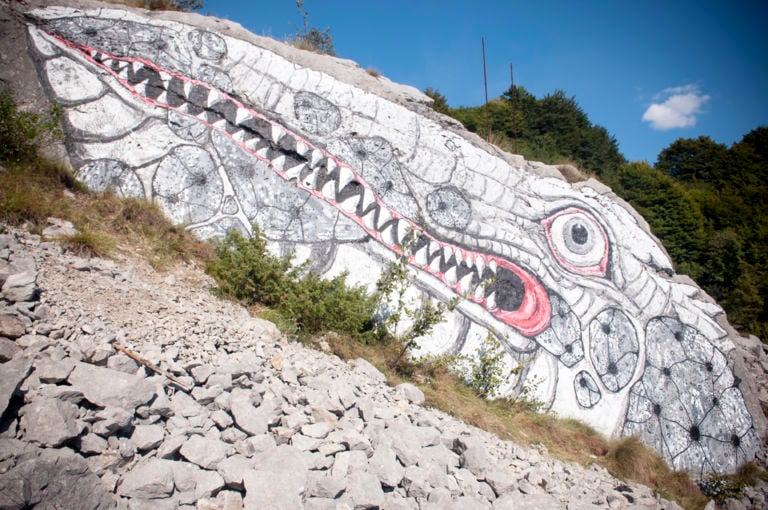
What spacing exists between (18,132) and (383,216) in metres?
4.01

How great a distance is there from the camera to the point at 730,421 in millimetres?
6199

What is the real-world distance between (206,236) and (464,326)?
3.44m

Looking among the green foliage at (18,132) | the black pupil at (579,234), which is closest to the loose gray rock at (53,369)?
the green foliage at (18,132)

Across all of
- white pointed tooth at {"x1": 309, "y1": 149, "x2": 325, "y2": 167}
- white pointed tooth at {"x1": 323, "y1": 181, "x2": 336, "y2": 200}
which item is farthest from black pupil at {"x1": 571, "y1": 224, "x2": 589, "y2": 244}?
white pointed tooth at {"x1": 309, "y1": 149, "x2": 325, "y2": 167}

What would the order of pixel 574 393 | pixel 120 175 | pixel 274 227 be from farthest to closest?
pixel 574 393
pixel 274 227
pixel 120 175

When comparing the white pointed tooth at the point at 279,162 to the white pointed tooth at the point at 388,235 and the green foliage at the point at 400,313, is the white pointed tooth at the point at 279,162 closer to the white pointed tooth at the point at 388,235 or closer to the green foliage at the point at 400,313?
the white pointed tooth at the point at 388,235

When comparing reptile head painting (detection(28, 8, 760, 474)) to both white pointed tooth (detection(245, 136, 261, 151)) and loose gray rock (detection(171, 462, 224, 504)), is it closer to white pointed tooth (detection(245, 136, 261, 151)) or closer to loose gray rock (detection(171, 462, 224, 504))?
white pointed tooth (detection(245, 136, 261, 151))

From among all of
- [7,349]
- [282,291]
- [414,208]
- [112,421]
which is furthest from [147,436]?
[414,208]

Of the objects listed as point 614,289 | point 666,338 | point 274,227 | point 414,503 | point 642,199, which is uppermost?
point 642,199

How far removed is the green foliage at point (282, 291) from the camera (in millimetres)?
3941

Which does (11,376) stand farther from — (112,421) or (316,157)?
(316,157)

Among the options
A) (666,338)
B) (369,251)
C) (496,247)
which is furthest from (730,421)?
(369,251)

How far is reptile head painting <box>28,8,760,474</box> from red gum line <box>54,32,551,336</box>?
2cm

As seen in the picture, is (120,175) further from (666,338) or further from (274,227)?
(666,338)
